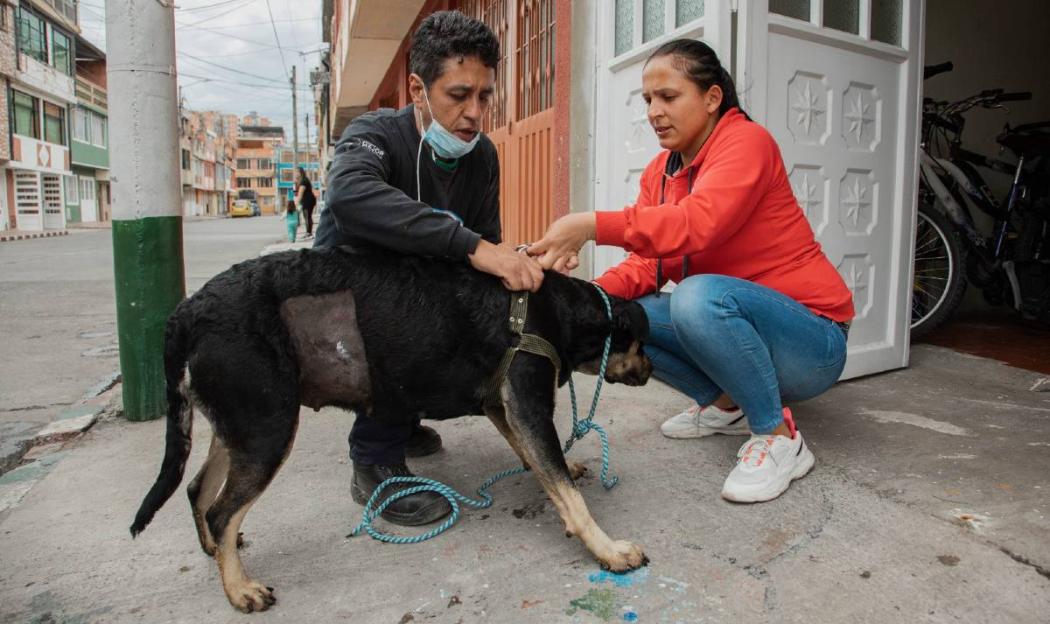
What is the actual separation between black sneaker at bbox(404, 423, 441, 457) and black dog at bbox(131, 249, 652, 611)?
693 millimetres

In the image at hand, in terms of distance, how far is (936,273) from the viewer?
4746 millimetres

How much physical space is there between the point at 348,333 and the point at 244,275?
1.02 ft

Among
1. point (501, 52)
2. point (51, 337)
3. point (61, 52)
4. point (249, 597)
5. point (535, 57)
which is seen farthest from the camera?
point (61, 52)

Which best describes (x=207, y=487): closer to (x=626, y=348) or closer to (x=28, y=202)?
(x=626, y=348)

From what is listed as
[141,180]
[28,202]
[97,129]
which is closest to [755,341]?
[141,180]

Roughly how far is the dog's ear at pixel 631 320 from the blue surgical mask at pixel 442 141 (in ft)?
2.44

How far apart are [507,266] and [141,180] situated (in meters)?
2.18

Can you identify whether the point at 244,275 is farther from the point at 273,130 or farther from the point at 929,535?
the point at 273,130

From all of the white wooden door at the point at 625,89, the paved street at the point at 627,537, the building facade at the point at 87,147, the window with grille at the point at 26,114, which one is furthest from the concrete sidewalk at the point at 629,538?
the building facade at the point at 87,147

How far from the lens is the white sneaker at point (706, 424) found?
2.89 metres

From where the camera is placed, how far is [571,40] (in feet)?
15.9

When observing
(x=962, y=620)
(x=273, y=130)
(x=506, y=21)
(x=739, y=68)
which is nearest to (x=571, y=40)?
(x=739, y=68)

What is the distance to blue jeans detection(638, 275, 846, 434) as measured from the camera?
231 centimetres

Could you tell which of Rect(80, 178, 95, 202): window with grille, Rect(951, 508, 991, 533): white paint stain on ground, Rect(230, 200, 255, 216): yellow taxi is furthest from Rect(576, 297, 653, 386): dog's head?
Rect(230, 200, 255, 216): yellow taxi
